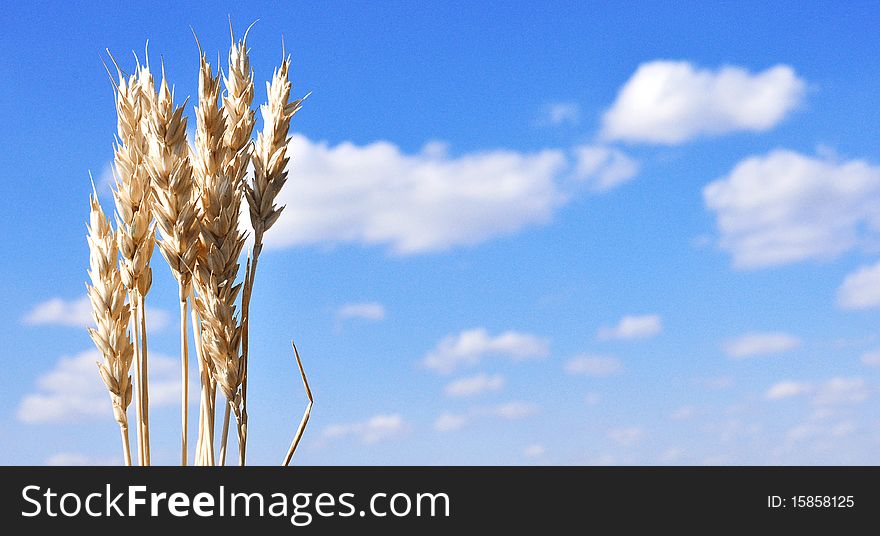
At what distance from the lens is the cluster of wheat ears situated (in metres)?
1.65

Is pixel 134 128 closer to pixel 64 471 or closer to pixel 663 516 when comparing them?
pixel 64 471

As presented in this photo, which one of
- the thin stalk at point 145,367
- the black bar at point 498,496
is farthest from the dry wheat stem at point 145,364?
the black bar at point 498,496

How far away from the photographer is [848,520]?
154 cm

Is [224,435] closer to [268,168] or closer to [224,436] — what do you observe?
[224,436]

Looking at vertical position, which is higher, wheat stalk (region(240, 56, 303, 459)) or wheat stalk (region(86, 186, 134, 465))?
wheat stalk (region(240, 56, 303, 459))

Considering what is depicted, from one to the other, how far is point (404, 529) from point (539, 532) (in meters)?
0.25

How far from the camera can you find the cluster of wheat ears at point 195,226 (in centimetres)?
165

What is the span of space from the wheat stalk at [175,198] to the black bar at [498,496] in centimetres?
21

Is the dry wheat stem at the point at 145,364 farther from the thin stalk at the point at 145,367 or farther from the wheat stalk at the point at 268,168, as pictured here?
the wheat stalk at the point at 268,168

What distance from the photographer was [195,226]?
65.2 inches

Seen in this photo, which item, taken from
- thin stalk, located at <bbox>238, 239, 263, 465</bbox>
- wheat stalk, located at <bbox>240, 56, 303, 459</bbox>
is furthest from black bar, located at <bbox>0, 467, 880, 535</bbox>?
wheat stalk, located at <bbox>240, 56, 303, 459</bbox>

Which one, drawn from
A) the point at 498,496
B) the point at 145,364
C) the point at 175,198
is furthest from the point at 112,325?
the point at 498,496

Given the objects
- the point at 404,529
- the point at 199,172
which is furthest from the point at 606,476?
the point at 199,172

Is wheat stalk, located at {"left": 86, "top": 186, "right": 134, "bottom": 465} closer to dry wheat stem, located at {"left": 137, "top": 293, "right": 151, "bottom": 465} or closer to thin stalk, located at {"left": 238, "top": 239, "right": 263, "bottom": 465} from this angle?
dry wheat stem, located at {"left": 137, "top": 293, "right": 151, "bottom": 465}
